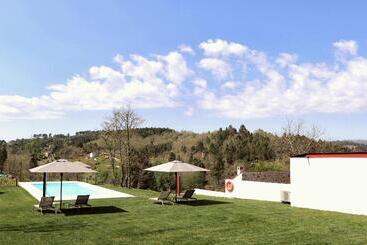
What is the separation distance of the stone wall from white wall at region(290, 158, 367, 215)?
480cm

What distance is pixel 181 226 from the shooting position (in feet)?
43.9

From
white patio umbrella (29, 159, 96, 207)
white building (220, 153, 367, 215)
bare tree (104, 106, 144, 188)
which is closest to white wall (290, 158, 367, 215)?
white building (220, 153, 367, 215)

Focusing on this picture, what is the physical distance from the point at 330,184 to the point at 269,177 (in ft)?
22.7

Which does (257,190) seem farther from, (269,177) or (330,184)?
(330,184)

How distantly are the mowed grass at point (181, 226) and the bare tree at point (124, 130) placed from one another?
19884 mm

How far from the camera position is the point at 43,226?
43.2 ft

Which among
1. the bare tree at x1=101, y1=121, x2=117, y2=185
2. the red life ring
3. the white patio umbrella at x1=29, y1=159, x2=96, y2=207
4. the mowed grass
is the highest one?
the bare tree at x1=101, y1=121, x2=117, y2=185

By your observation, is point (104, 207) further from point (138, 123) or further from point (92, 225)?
point (138, 123)

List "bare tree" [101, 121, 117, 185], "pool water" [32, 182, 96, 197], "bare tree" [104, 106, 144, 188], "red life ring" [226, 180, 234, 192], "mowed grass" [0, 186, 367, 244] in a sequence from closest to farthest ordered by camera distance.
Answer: "mowed grass" [0, 186, 367, 244]
"red life ring" [226, 180, 234, 192]
"pool water" [32, 182, 96, 197]
"bare tree" [104, 106, 144, 188]
"bare tree" [101, 121, 117, 185]

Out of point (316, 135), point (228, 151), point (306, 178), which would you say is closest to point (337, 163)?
point (306, 178)

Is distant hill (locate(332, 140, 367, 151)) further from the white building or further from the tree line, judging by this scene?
the white building

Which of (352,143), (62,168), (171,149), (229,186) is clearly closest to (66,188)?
(229,186)

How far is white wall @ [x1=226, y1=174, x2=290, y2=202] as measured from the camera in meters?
22.4

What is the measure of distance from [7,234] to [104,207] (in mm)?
6152
